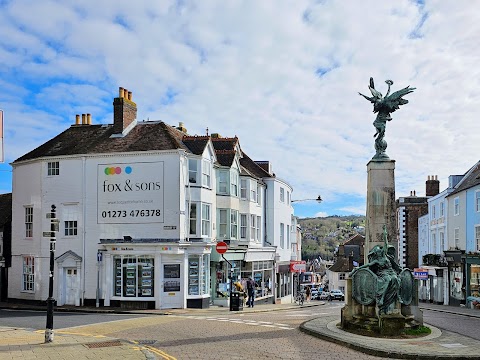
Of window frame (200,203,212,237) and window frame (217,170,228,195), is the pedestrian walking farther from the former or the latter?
window frame (217,170,228,195)

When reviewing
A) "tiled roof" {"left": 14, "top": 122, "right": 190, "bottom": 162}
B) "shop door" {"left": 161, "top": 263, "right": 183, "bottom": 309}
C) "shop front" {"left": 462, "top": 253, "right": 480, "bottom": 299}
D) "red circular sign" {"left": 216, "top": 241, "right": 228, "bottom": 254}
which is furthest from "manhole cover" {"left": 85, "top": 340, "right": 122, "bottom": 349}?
"shop front" {"left": 462, "top": 253, "right": 480, "bottom": 299}

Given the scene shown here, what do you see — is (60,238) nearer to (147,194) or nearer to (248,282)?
(147,194)

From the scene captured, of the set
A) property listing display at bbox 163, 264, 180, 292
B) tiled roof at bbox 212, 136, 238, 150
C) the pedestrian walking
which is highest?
tiled roof at bbox 212, 136, 238, 150

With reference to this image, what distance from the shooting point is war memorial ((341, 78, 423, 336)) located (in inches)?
706

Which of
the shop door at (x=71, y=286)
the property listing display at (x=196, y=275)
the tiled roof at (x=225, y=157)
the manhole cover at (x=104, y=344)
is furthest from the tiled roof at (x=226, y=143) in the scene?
the manhole cover at (x=104, y=344)

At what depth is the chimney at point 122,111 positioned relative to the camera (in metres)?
32.8

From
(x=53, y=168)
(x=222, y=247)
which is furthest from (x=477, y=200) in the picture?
(x=53, y=168)

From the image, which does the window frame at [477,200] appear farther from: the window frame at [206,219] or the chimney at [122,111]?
the chimney at [122,111]

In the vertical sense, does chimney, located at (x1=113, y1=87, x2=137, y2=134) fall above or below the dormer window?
above

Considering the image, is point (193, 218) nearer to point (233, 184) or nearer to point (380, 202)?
point (233, 184)

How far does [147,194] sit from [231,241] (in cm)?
660

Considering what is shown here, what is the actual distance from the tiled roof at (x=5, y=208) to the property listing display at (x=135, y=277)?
406 inches

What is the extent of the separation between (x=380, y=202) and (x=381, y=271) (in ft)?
8.13

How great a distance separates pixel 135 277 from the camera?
98.0 feet
